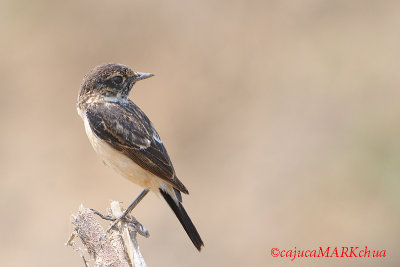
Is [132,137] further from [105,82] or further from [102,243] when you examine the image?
[102,243]

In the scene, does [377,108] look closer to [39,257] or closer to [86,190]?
[86,190]

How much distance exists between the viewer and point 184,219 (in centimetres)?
719

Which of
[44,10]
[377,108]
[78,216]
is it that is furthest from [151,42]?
[78,216]

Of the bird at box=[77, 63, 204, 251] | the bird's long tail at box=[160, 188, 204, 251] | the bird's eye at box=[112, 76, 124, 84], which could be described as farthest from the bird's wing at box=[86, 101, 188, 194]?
the bird's eye at box=[112, 76, 124, 84]

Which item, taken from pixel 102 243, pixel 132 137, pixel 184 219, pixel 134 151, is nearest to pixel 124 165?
pixel 134 151

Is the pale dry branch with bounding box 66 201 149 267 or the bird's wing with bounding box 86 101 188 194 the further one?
the bird's wing with bounding box 86 101 188 194

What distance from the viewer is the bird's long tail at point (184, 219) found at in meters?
7.07

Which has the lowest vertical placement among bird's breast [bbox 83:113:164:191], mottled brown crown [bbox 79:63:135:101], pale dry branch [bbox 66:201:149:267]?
pale dry branch [bbox 66:201:149:267]

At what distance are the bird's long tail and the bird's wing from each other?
228mm

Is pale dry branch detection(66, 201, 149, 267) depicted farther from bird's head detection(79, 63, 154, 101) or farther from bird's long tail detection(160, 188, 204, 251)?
bird's head detection(79, 63, 154, 101)

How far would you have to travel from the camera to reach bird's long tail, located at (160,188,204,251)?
23.2 feet

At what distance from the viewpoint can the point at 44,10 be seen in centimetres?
1902

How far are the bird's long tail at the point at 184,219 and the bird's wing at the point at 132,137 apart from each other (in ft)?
0.75

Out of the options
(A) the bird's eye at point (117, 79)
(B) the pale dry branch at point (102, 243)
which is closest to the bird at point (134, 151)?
(A) the bird's eye at point (117, 79)
